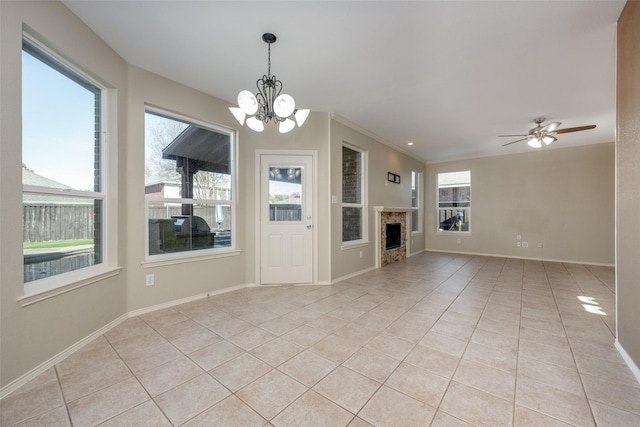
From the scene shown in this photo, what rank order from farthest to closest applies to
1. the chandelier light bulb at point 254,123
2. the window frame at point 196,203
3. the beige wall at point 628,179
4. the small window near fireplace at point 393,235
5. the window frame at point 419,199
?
the window frame at point 419,199, the small window near fireplace at point 393,235, the window frame at point 196,203, the chandelier light bulb at point 254,123, the beige wall at point 628,179

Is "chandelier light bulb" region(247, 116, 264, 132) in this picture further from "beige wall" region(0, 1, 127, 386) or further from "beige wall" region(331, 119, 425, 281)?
"beige wall" region(331, 119, 425, 281)

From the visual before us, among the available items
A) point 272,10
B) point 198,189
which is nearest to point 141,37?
point 272,10

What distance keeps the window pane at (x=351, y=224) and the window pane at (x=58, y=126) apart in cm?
326

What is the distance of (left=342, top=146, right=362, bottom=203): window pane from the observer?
445cm

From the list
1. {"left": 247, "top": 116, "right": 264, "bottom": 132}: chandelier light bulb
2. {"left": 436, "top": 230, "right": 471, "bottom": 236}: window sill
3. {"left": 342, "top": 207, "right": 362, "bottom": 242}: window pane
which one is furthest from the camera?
{"left": 436, "top": 230, "right": 471, "bottom": 236}: window sill

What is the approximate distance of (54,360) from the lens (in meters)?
1.88

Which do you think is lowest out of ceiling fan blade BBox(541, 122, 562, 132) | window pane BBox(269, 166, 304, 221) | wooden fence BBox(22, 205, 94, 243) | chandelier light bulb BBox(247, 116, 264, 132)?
wooden fence BBox(22, 205, 94, 243)

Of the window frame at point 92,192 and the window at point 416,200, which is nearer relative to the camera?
the window frame at point 92,192

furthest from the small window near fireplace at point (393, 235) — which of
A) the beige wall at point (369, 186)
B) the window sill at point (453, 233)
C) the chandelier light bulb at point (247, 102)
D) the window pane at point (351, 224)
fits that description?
the chandelier light bulb at point (247, 102)

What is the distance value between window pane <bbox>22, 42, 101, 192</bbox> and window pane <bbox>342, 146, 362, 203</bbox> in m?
3.23

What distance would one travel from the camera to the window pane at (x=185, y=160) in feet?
9.63

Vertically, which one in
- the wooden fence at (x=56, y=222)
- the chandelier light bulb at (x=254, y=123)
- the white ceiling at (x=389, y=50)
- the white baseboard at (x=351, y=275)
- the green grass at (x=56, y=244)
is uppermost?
the white ceiling at (x=389, y=50)

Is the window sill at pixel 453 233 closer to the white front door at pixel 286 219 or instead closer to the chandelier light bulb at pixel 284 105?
the white front door at pixel 286 219

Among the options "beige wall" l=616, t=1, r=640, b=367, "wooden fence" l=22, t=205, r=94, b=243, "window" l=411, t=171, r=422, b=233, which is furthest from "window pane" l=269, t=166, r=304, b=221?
"window" l=411, t=171, r=422, b=233
